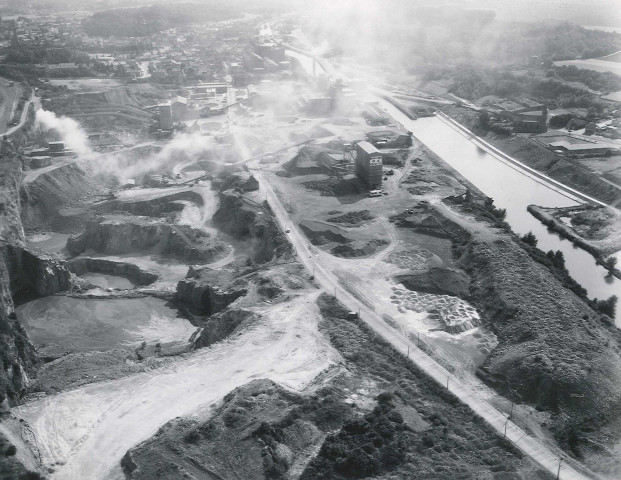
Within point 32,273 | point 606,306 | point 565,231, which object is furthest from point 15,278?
point 565,231

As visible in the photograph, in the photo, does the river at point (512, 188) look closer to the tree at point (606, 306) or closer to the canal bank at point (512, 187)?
the canal bank at point (512, 187)

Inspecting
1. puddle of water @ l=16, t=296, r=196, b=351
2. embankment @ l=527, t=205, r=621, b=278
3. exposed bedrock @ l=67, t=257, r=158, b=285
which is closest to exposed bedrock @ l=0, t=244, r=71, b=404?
puddle of water @ l=16, t=296, r=196, b=351

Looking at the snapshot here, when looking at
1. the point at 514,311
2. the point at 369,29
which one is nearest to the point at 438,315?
the point at 514,311

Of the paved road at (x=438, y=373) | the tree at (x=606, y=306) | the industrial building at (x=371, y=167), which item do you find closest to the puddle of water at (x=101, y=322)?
the paved road at (x=438, y=373)

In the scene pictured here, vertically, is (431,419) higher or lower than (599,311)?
higher

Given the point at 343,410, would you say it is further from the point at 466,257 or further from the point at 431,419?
the point at 466,257

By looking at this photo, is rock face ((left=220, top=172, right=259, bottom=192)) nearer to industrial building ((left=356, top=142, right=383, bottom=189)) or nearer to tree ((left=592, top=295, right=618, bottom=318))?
industrial building ((left=356, top=142, right=383, bottom=189))
